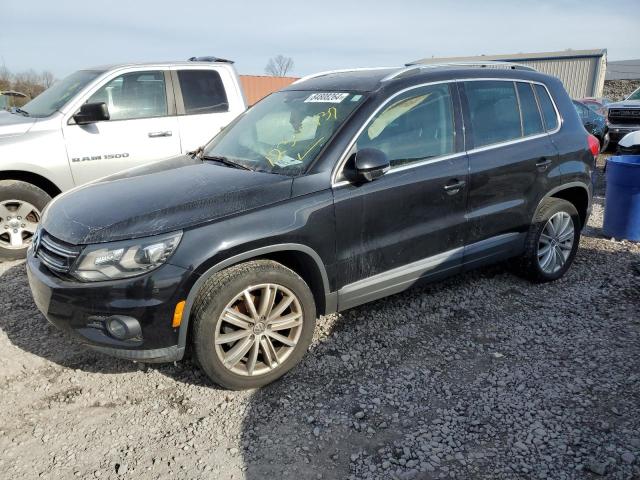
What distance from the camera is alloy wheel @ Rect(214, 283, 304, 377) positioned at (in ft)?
9.64

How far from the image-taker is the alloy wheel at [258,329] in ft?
9.64

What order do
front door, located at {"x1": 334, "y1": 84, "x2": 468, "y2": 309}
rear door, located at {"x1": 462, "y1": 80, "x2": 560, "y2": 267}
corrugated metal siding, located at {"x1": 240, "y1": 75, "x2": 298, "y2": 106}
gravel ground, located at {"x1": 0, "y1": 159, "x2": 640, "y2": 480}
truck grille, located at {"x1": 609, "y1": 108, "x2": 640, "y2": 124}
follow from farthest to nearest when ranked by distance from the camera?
corrugated metal siding, located at {"x1": 240, "y1": 75, "x2": 298, "y2": 106} → truck grille, located at {"x1": 609, "y1": 108, "x2": 640, "y2": 124} → rear door, located at {"x1": 462, "y1": 80, "x2": 560, "y2": 267} → front door, located at {"x1": 334, "y1": 84, "x2": 468, "y2": 309} → gravel ground, located at {"x1": 0, "y1": 159, "x2": 640, "y2": 480}

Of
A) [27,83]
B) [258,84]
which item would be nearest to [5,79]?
[27,83]

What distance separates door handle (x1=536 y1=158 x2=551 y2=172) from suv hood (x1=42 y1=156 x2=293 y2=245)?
2266 mm

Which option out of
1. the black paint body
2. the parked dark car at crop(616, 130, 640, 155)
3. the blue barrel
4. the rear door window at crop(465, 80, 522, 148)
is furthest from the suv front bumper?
the parked dark car at crop(616, 130, 640, 155)

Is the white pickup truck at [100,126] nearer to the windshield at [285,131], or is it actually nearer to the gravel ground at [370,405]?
the gravel ground at [370,405]

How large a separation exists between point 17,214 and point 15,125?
0.90 m

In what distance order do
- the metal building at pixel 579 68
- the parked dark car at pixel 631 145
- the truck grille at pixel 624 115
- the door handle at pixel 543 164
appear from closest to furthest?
the door handle at pixel 543 164, the parked dark car at pixel 631 145, the truck grille at pixel 624 115, the metal building at pixel 579 68

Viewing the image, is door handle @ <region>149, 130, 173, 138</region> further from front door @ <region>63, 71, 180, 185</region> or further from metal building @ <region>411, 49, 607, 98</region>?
metal building @ <region>411, 49, 607, 98</region>

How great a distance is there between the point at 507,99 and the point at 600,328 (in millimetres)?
1939

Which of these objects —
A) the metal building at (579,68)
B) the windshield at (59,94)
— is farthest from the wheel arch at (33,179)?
the metal building at (579,68)

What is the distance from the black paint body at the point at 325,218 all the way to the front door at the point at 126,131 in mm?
1861

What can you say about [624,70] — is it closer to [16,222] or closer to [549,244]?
[549,244]

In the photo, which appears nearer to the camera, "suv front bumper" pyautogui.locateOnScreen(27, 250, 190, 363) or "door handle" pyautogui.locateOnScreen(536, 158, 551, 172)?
"suv front bumper" pyautogui.locateOnScreen(27, 250, 190, 363)
